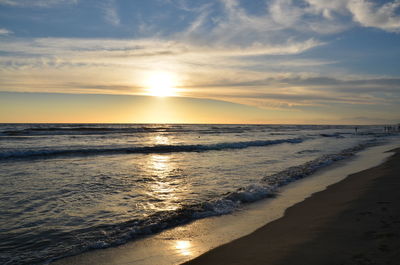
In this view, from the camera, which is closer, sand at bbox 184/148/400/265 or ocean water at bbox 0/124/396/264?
sand at bbox 184/148/400/265

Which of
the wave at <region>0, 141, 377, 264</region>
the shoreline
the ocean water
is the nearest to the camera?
the shoreline

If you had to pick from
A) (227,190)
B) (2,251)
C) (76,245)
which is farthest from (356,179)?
(2,251)

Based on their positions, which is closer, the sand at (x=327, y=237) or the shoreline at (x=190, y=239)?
the sand at (x=327, y=237)

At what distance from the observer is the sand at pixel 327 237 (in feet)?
13.3

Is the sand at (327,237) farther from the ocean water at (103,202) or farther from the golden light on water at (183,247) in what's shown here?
the ocean water at (103,202)

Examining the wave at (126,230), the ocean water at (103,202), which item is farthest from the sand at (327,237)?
the ocean water at (103,202)

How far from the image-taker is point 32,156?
19.5 metres

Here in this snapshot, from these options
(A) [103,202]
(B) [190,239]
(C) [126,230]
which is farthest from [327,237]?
(A) [103,202]

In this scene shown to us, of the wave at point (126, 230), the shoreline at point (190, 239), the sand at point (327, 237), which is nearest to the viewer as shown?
the sand at point (327, 237)

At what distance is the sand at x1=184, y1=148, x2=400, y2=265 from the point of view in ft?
13.3

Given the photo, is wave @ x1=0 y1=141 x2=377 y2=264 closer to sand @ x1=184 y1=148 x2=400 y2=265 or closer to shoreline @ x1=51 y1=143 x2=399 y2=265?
shoreline @ x1=51 y1=143 x2=399 y2=265

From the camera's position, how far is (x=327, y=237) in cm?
487

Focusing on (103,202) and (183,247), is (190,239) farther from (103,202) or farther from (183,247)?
(103,202)

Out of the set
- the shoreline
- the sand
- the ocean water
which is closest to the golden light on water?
the shoreline
